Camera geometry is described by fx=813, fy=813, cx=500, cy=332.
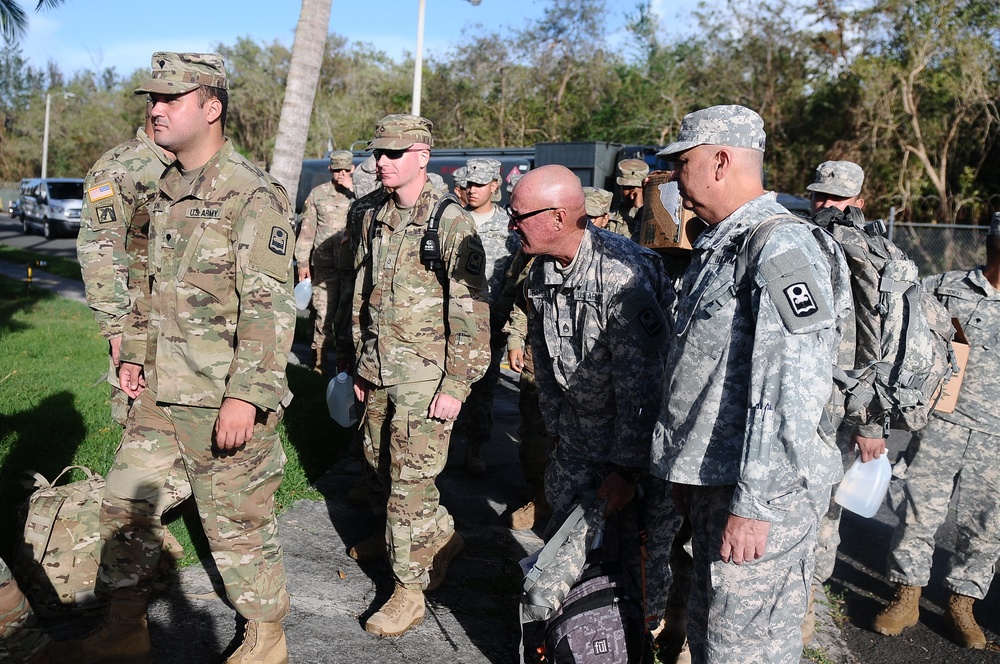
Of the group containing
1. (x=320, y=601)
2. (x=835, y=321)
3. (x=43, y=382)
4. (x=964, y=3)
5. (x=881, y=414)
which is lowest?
(x=320, y=601)

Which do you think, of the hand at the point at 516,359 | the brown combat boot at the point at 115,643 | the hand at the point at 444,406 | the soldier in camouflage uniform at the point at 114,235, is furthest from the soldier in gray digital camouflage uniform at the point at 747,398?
the hand at the point at 516,359

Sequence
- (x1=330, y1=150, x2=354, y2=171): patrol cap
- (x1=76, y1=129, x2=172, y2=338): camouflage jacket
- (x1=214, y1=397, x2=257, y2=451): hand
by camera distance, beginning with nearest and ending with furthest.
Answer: (x1=214, y1=397, x2=257, y2=451): hand, (x1=76, y1=129, x2=172, y2=338): camouflage jacket, (x1=330, y1=150, x2=354, y2=171): patrol cap

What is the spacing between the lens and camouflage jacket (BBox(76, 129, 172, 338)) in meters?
4.00

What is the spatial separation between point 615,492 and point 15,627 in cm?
212

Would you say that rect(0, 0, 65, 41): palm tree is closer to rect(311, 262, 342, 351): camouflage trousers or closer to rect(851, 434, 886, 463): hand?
rect(311, 262, 342, 351): camouflage trousers

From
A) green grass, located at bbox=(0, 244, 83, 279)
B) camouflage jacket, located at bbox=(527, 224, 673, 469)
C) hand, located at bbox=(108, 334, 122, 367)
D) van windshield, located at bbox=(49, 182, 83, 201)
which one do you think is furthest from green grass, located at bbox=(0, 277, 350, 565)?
van windshield, located at bbox=(49, 182, 83, 201)

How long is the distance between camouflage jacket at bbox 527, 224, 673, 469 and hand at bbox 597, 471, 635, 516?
0.25 ft

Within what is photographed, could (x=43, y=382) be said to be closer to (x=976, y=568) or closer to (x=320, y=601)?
(x=320, y=601)

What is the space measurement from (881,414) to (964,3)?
1789 cm

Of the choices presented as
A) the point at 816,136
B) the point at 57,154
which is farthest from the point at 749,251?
the point at 57,154

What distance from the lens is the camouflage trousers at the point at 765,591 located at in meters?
2.48

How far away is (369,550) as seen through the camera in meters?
4.41

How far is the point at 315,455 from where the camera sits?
6043mm

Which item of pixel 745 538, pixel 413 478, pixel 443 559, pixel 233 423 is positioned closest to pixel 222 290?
pixel 233 423
